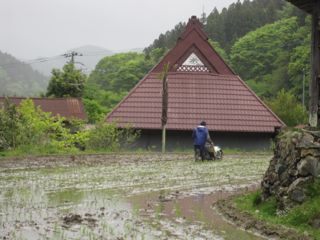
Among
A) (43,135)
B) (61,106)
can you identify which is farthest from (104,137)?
(61,106)

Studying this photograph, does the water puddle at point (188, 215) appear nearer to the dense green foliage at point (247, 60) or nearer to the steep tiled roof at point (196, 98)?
the steep tiled roof at point (196, 98)

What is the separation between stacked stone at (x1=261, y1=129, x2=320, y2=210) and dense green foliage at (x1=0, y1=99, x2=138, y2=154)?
14.5 m

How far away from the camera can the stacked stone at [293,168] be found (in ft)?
28.2

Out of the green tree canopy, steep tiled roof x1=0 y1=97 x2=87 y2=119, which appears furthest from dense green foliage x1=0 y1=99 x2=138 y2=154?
the green tree canopy

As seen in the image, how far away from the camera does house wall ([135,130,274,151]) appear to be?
93.2ft

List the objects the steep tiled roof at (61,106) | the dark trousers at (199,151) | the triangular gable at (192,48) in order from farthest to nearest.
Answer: the steep tiled roof at (61,106), the triangular gable at (192,48), the dark trousers at (199,151)

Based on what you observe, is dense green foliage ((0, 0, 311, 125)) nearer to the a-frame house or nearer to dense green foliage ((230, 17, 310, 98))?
dense green foliage ((230, 17, 310, 98))

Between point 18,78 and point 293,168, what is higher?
point 18,78

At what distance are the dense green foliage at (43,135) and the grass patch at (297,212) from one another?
1450 centimetres

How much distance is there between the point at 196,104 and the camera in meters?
29.4

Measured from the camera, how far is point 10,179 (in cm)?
1381

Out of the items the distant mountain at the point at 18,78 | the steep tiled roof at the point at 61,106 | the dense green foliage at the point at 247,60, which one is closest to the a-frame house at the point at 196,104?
the dense green foliage at the point at 247,60

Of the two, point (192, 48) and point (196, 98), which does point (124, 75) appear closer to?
point (192, 48)

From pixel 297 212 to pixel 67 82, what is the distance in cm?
4191
